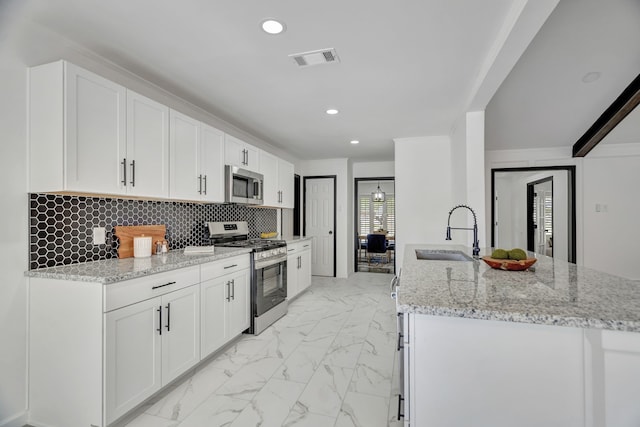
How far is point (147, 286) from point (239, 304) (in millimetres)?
1134

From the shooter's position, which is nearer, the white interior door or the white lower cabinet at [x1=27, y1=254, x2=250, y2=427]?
the white lower cabinet at [x1=27, y1=254, x2=250, y2=427]

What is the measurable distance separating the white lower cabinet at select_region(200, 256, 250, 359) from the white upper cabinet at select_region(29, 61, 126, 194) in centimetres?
104

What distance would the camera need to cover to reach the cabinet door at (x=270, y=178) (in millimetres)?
4016

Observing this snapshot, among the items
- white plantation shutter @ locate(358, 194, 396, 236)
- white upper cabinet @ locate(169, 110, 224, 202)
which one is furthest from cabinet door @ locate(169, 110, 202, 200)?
white plantation shutter @ locate(358, 194, 396, 236)

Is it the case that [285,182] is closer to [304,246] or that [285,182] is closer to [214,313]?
[304,246]

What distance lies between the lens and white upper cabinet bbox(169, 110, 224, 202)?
8.29 feet

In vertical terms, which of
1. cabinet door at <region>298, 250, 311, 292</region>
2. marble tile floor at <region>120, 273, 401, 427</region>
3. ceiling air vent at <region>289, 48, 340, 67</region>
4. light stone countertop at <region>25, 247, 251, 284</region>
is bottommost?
marble tile floor at <region>120, 273, 401, 427</region>

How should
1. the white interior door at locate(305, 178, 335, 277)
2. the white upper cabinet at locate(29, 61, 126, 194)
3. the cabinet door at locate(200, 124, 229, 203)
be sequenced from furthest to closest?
1. the white interior door at locate(305, 178, 335, 277)
2. the cabinet door at locate(200, 124, 229, 203)
3. the white upper cabinet at locate(29, 61, 126, 194)

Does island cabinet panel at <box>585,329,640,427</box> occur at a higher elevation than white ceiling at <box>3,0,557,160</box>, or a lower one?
lower

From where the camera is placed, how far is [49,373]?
5.61 ft

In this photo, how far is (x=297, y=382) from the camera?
7.19ft

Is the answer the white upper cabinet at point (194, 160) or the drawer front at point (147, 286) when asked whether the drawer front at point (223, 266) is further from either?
the white upper cabinet at point (194, 160)

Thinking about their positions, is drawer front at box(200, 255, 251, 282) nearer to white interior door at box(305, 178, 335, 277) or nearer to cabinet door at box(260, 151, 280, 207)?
cabinet door at box(260, 151, 280, 207)

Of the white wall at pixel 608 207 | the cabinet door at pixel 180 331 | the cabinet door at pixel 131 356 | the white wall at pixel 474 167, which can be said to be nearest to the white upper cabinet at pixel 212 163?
the cabinet door at pixel 180 331
